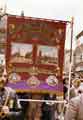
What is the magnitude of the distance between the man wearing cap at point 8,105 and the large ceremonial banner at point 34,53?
272cm

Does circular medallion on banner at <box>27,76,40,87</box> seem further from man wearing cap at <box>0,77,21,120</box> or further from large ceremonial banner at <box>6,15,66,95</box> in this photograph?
man wearing cap at <box>0,77,21,120</box>

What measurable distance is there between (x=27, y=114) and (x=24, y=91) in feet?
3.73

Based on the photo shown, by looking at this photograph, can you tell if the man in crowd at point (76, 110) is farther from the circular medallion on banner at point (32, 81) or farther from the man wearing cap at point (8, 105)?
the circular medallion on banner at point (32, 81)

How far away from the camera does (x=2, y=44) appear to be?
13.2 metres

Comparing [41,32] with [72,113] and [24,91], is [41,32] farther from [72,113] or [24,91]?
[72,113]

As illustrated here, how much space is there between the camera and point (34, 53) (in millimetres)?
13430

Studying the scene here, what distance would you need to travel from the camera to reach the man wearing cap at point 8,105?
10.1 meters

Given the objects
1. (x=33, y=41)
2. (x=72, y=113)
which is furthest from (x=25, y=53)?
(x=72, y=113)

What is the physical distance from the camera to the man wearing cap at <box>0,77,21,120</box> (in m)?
10.1

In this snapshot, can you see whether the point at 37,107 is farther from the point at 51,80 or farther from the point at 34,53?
the point at 34,53

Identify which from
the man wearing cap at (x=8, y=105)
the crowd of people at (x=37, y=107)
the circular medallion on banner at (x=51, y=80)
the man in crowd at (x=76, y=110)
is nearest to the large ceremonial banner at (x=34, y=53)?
the circular medallion on banner at (x=51, y=80)

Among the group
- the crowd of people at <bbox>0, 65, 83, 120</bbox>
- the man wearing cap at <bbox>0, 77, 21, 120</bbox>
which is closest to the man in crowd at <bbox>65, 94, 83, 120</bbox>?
the crowd of people at <bbox>0, 65, 83, 120</bbox>

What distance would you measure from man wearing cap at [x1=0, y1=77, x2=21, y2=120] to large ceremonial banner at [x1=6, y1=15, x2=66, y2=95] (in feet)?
8.93

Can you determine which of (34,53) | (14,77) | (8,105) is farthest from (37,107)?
(8,105)
